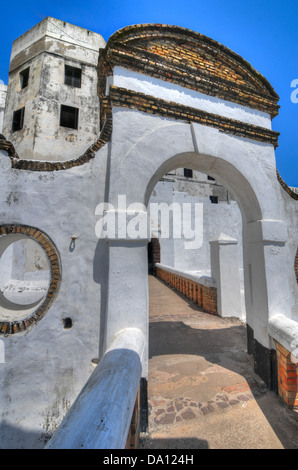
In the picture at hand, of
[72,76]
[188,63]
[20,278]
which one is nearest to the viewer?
[188,63]

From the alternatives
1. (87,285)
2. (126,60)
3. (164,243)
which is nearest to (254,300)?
(87,285)

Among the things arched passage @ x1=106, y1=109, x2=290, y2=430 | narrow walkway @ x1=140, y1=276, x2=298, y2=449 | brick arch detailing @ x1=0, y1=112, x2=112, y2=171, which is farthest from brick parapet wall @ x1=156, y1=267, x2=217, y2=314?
brick arch detailing @ x1=0, y1=112, x2=112, y2=171

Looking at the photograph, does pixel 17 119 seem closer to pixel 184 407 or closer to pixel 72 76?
pixel 72 76

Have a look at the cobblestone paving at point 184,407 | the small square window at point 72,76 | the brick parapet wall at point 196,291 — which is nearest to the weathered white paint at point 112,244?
the cobblestone paving at point 184,407

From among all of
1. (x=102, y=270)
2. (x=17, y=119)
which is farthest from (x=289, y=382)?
(x=17, y=119)

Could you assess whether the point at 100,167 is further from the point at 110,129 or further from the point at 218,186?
the point at 218,186

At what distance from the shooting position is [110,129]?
10.3 feet

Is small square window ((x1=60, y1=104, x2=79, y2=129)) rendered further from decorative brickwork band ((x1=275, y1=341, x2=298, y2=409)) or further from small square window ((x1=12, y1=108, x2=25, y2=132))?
decorative brickwork band ((x1=275, y1=341, x2=298, y2=409))

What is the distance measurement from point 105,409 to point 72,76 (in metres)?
15.3

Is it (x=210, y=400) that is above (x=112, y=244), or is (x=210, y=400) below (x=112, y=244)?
below

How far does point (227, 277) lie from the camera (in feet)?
21.6

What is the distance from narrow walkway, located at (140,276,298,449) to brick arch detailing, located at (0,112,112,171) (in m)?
3.35

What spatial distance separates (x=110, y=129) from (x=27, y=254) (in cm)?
958

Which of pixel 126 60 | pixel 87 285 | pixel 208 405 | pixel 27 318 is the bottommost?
pixel 208 405
